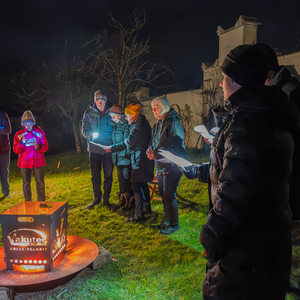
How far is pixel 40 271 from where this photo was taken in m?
2.79

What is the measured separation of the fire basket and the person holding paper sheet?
1906mm

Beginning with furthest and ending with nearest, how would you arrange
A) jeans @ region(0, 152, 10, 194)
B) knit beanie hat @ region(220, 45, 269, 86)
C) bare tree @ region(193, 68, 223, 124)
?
1. bare tree @ region(193, 68, 223, 124)
2. jeans @ region(0, 152, 10, 194)
3. knit beanie hat @ region(220, 45, 269, 86)

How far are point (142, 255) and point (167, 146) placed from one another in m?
1.74

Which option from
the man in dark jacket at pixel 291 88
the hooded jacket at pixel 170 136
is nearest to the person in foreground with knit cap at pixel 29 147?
the hooded jacket at pixel 170 136

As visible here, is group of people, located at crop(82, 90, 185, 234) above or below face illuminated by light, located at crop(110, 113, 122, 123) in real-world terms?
below

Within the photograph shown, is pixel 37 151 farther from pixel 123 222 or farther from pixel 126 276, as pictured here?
pixel 126 276

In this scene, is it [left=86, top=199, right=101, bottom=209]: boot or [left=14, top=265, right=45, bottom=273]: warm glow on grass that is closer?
[left=14, top=265, right=45, bottom=273]: warm glow on grass

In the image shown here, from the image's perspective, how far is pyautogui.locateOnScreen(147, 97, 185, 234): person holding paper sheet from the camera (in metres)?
4.09

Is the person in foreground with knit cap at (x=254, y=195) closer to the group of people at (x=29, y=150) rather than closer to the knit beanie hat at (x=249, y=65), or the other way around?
the knit beanie hat at (x=249, y=65)

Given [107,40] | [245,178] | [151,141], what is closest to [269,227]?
[245,178]

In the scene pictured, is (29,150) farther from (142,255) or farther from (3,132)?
(142,255)

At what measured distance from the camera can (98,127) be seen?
5.61 m

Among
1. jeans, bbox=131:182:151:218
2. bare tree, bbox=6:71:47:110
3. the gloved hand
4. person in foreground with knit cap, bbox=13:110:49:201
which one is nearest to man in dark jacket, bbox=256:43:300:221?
the gloved hand

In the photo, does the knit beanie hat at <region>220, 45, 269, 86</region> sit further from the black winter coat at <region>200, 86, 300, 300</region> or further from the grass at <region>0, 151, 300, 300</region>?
the grass at <region>0, 151, 300, 300</region>
